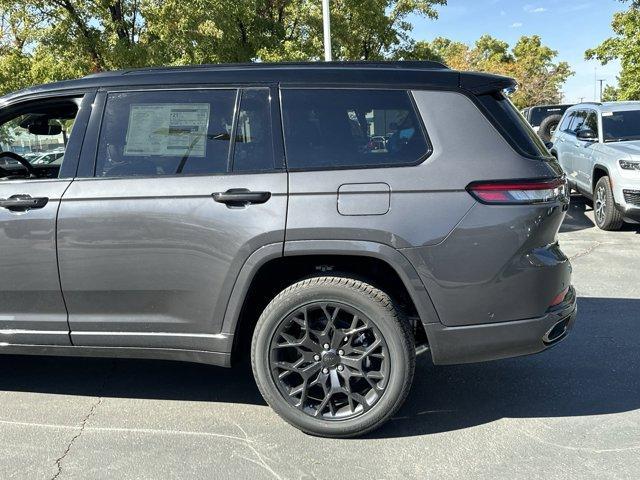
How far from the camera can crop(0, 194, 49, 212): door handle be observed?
320 cm

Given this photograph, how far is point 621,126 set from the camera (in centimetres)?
918

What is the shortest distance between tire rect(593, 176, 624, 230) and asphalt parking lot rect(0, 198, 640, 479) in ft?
14.5

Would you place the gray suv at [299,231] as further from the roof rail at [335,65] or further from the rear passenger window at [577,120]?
the rear passenger window at [577,120]

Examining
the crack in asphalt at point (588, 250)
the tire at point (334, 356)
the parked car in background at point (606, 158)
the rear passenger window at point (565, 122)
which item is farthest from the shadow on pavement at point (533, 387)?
the rear passenger window at point (565, 122)

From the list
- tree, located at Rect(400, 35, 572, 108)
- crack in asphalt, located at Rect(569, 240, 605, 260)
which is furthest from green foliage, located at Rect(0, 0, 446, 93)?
tree, located at Rect(400, 35, 572, 108)

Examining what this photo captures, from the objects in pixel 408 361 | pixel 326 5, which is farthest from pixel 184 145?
pixel 326 5

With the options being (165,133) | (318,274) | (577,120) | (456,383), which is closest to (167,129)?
(165,133)

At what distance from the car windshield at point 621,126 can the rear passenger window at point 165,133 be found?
781cm

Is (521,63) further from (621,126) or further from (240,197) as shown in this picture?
(240,197)

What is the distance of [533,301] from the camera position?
2916 mm

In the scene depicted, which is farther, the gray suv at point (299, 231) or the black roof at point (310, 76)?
the black roof at point (310, 76)

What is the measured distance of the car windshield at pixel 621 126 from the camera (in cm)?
904

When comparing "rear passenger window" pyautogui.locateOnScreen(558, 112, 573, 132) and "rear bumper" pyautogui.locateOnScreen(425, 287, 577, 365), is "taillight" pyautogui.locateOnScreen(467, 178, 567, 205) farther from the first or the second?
"rear passenger window" pyautogui.locateOnScreen(558, 112, 573, 132)

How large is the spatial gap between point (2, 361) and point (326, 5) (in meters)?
11.5
